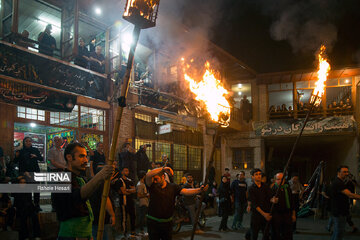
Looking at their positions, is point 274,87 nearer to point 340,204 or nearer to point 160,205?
point 340,204

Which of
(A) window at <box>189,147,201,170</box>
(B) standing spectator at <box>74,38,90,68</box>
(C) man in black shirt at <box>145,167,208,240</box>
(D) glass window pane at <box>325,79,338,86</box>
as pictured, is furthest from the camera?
(D) glass window pane at <box>325,79,338,86</box>

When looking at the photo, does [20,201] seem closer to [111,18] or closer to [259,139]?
[111,18]

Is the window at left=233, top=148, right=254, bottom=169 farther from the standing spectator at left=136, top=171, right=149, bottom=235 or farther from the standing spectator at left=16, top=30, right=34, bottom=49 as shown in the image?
the standing spectator at left=16, top=30, right=34, bottom=49

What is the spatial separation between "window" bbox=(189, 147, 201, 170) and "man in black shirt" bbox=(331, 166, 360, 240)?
1169 centimetres

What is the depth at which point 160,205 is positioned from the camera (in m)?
5.52

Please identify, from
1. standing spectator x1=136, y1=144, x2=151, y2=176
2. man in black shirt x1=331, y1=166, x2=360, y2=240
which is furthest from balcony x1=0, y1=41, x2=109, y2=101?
man in black shirt x1=331, y1=166, x2=360, y2=240

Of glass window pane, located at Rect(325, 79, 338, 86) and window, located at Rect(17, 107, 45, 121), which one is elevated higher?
glass window pane, located at Rect(325, 79, 338, 86)

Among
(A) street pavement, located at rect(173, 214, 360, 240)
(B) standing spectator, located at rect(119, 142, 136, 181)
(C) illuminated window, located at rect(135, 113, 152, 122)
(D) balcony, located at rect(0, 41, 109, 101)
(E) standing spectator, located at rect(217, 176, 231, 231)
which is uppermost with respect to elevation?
(D) balcony, located at rect(0, 41, 109, 101)

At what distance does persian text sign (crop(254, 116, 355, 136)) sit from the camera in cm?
2051

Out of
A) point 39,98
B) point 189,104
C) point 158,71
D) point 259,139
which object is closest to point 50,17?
point 39,98

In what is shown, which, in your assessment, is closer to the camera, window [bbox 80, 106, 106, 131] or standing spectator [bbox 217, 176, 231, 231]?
standing spectator [bbox 217, 176, 231, 231]

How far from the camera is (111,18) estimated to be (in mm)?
13383

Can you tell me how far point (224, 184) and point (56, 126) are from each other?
6.60 meters

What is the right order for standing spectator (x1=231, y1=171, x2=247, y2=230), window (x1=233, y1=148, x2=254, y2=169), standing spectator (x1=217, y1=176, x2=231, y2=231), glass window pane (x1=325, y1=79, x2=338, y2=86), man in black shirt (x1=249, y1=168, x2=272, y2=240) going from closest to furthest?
man in black shirt (x1=249, y1=168, x2=272, y2=240) < standing spectator (x1=217, y1=176, x2=231, y2=231) < standing spectator (x1=231, y1=171, x2=247, y2=230) < glass window pane (x1=325, y1=79, x2=338, y2=86) < window (x1=233, y1=148, x2=254, y2=169)
